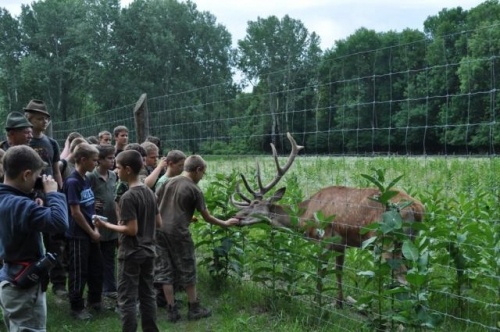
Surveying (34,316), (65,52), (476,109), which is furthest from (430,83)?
(65,52)

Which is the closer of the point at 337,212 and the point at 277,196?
the point at 337,212

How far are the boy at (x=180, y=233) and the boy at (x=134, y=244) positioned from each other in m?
0.67

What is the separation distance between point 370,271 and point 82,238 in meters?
3.07

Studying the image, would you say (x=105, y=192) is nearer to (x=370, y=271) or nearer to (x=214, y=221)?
(x=214, y=221)

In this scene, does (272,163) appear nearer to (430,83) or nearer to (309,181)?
(309,181)

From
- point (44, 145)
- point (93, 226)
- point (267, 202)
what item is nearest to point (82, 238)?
point (93, 226)

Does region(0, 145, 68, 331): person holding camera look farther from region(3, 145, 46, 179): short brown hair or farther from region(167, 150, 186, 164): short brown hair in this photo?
region(167, 150, 186, 164): short brown hair

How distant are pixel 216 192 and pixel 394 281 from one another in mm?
2812

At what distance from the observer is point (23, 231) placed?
12.6 ft

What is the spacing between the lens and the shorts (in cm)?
571

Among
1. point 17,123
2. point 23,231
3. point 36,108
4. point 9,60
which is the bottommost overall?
point 23,231

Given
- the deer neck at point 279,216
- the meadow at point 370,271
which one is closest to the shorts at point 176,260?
the meadow at point 370,271

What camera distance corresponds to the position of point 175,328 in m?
5.61

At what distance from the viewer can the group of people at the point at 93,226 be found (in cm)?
389
